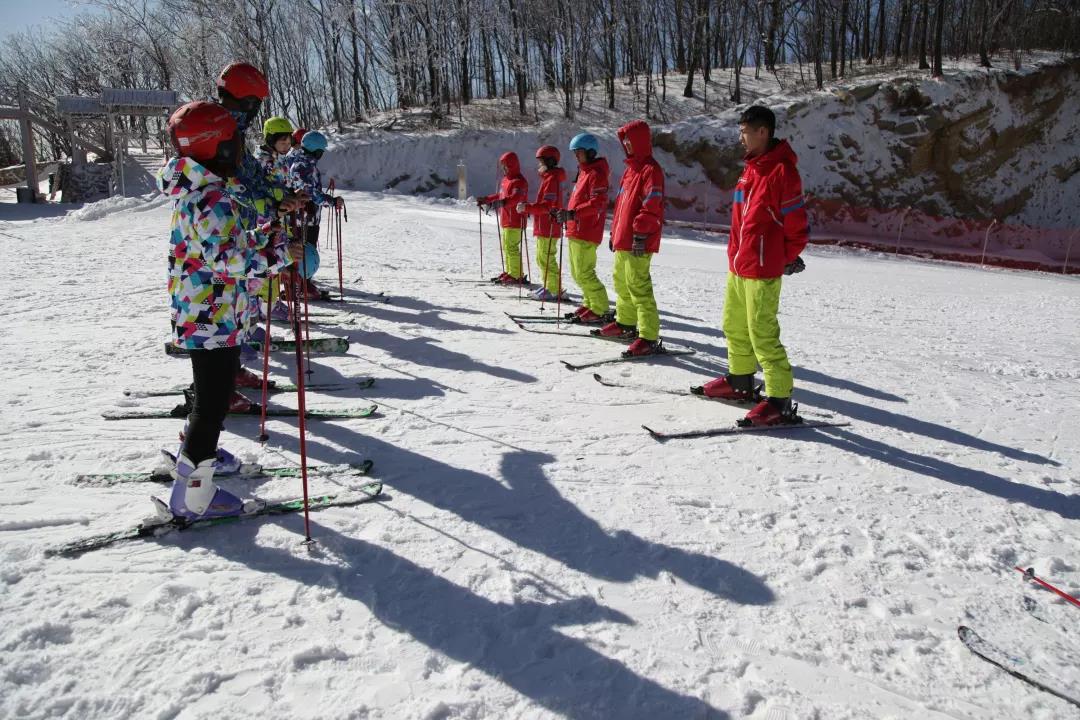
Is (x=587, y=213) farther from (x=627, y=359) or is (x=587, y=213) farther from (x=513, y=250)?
(x=513, y=250)

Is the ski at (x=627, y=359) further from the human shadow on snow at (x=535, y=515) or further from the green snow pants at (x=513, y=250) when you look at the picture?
the green snow pants at (x=513, y=250)

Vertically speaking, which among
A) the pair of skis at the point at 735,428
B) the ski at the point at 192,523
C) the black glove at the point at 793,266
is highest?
the black glove at the point at 793,266

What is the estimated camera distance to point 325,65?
33.3 m

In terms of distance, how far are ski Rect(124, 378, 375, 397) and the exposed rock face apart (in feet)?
57.8

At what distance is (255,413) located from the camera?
4355 mm

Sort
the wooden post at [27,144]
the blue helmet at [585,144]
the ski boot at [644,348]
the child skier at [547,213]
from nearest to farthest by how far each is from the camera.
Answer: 1. the ski boot at [644,348]
2. the blue helmet at [585,144]
3. the child skier at [547,213]
4. the wooden post at [27,144]

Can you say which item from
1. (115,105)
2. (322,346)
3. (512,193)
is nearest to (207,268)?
(322,346)

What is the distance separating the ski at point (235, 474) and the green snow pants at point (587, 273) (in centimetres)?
368

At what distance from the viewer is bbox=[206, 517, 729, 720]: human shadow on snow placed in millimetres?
2102

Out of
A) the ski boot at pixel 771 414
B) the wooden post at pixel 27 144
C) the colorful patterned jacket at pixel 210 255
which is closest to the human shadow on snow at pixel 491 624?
the colorful patterned jacket at pixel 210 255

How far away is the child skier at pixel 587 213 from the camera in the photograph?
638 cm

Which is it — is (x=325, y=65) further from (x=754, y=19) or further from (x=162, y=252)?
(x=162, y=252)

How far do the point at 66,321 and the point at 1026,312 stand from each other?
1132cm

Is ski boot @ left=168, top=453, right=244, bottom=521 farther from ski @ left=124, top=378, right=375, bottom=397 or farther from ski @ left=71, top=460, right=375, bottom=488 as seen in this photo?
ski @ left=124, top=378, right=375, bottom=397
